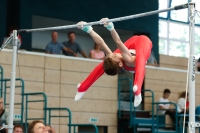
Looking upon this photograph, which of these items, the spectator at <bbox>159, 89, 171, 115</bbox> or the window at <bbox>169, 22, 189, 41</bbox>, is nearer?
the spectator at <bbox>159, 89, 171, 115</bbox>

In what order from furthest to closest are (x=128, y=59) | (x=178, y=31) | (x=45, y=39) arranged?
1. (x=178, y=31)
2. (x=45, y=39)
3. (x=128, y=59)

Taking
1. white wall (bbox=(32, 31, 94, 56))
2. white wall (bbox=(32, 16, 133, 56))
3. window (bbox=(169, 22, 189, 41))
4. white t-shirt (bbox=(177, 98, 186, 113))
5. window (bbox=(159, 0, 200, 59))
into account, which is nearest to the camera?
white t-shirt (bbox=(177, 98, 186, 113))

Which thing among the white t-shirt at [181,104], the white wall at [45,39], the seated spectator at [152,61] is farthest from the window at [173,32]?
the white t-shirt at [181,104]

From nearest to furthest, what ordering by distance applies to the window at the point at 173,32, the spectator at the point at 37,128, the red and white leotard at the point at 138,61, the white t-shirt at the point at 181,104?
1. the red and white leotard at the point at 138,61
2. the spectator at the point at 37,128
3. the white t-shirt at the point at 181,104
4. the window at the point at 173,32

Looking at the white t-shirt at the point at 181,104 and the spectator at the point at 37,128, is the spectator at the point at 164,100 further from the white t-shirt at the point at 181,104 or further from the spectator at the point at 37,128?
the spectator at the point at 37,128

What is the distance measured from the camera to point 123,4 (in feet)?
48.8

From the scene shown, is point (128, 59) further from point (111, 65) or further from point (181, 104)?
point (181, 104)

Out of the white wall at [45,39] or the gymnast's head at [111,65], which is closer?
the gymnast's head at [111,65]

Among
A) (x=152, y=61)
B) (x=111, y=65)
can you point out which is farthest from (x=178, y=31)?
(x=111, y=65)

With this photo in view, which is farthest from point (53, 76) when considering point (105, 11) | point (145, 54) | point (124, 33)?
point (145, 54)

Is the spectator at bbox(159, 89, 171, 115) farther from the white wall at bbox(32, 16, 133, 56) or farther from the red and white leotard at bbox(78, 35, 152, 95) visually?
the red and white leotard at bbox(78, 35, 152, 95)

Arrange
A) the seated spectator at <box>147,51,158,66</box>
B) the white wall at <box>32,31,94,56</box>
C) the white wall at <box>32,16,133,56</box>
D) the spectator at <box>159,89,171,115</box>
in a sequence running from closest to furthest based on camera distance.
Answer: the spectator at <box>159,89,171,115</box>
the seated spectator at <box>147,51,158,66</box>
the white wall at <box>32,16,133,56</box>
the white wall at <box>32,31,94,56</box>

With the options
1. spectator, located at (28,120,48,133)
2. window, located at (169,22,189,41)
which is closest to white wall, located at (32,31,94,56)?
window, located at (169,22,189,41)

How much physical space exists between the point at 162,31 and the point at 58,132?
21.4 ft
